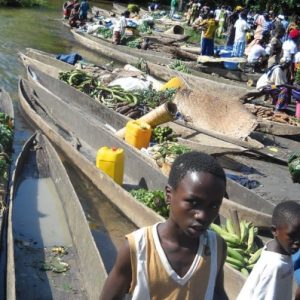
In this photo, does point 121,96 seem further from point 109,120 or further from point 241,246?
point 241,246

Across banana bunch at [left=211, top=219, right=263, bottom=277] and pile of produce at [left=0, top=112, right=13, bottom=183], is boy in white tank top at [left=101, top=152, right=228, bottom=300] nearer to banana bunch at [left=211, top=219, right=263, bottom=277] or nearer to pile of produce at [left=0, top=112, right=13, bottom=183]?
banana bunch at [left=211, top=219, right=263, bottom=277]

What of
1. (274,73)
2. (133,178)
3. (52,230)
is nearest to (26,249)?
(52,230)

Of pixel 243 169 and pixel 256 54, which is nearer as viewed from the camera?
pixel 243 169

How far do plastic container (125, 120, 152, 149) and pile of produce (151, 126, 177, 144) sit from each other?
0.38 metres

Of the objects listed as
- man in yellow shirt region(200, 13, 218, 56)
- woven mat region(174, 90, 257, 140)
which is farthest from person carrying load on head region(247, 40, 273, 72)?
woven mat region(174, 90, 257, 140)

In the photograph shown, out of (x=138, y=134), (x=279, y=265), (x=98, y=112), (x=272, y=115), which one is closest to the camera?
(x=279, y=265)

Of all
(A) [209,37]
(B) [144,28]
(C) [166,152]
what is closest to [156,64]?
(A) [209,37]

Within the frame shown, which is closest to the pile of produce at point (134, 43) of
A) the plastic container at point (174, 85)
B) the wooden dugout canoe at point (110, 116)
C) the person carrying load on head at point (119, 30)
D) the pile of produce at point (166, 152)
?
the person carrying load on head at point (119, 30)

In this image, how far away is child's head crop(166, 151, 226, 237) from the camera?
2.12 meters

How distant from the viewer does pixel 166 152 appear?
8016mm

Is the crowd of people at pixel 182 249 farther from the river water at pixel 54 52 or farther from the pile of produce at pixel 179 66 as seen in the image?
the pile of produce at pixel 179 66

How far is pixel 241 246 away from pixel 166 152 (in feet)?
8.03

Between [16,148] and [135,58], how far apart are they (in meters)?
7.33

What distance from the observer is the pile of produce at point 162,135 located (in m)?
9.00
